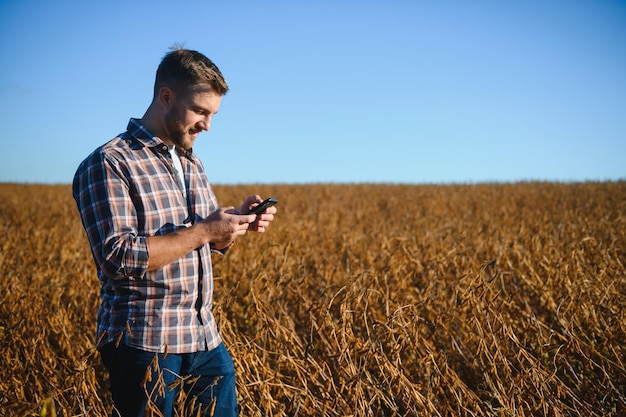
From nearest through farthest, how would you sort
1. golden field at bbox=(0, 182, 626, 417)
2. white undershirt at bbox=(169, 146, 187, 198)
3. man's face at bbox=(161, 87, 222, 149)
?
man's face at bbox=(161, 87, 222, 149), white undershirt at bbox=(169, 146, 187, 198), golden field at bbox=(0, 182, 626, 417)

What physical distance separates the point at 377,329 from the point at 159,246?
5.98 feet

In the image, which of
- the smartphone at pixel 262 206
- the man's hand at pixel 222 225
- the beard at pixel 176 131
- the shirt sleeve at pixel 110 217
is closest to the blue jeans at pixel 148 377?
the shirt sleeve at pixel 110 217

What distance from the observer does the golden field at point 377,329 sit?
2.08m

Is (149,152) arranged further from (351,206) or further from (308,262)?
(351,206)

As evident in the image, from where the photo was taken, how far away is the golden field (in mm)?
2082

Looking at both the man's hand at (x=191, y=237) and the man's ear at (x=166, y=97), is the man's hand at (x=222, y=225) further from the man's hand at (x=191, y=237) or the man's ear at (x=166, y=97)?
the man's ear at (x=166, y=97)

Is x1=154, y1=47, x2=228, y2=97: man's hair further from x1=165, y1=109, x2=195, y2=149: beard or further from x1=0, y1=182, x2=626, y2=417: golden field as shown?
x1=0, y1=182, x2=626, y2=417: golden field

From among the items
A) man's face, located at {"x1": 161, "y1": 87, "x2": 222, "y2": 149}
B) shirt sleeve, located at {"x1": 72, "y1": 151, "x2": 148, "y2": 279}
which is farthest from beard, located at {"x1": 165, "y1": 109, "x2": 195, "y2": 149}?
shirt sleeve, located at {"x1": 72, "y1": 151, "x2": 148, "y2": 279}

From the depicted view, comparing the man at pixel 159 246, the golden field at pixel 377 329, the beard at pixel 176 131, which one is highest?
the beard at pixel 176 131

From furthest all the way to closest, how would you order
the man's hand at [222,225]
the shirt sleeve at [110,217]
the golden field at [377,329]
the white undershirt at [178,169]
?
the golden field at [377,329] < the white undershirt at [178,169] < the man's hand at [222,225] < the shirt sleeve at [110,217]

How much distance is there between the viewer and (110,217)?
1.39 m

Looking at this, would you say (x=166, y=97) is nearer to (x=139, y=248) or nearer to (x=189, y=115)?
(x=189, y=115)

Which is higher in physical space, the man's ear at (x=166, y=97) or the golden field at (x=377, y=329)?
the man's ear at (x=166, y=97)

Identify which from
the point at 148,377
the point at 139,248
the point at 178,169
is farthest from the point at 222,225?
the point at 148,377
